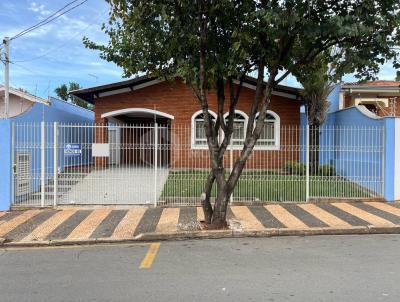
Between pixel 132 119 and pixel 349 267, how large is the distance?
1667cm

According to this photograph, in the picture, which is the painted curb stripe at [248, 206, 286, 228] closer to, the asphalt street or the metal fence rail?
the metal fence rail

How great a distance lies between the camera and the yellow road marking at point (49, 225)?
8656 millimetres

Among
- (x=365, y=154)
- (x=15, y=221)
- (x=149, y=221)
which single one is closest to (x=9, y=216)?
(x=15, y=221)

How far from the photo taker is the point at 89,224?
31.6 feet

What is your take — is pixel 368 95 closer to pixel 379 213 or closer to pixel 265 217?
pixel 379 213

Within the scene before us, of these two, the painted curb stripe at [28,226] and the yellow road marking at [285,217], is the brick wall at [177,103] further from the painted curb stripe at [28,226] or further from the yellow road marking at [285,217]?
the painted curb stripe at [28,226]

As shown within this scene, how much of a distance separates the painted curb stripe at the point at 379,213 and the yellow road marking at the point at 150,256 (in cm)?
514

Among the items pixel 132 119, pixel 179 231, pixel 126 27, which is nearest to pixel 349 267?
pixel 179 231

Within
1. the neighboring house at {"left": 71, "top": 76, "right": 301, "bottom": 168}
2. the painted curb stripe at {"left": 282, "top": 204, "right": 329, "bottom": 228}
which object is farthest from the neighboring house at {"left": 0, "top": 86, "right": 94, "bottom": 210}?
the painted curb stripe at {"left": 282, "top": 204, "right": 329, "bottom": 228}

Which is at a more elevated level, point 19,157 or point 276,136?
point 276,136

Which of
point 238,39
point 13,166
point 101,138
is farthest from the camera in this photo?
point 101,138

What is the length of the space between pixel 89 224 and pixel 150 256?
2.95m

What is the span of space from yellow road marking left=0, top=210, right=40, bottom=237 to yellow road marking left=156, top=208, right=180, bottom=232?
3.16 m

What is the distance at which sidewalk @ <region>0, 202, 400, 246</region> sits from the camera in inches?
337
